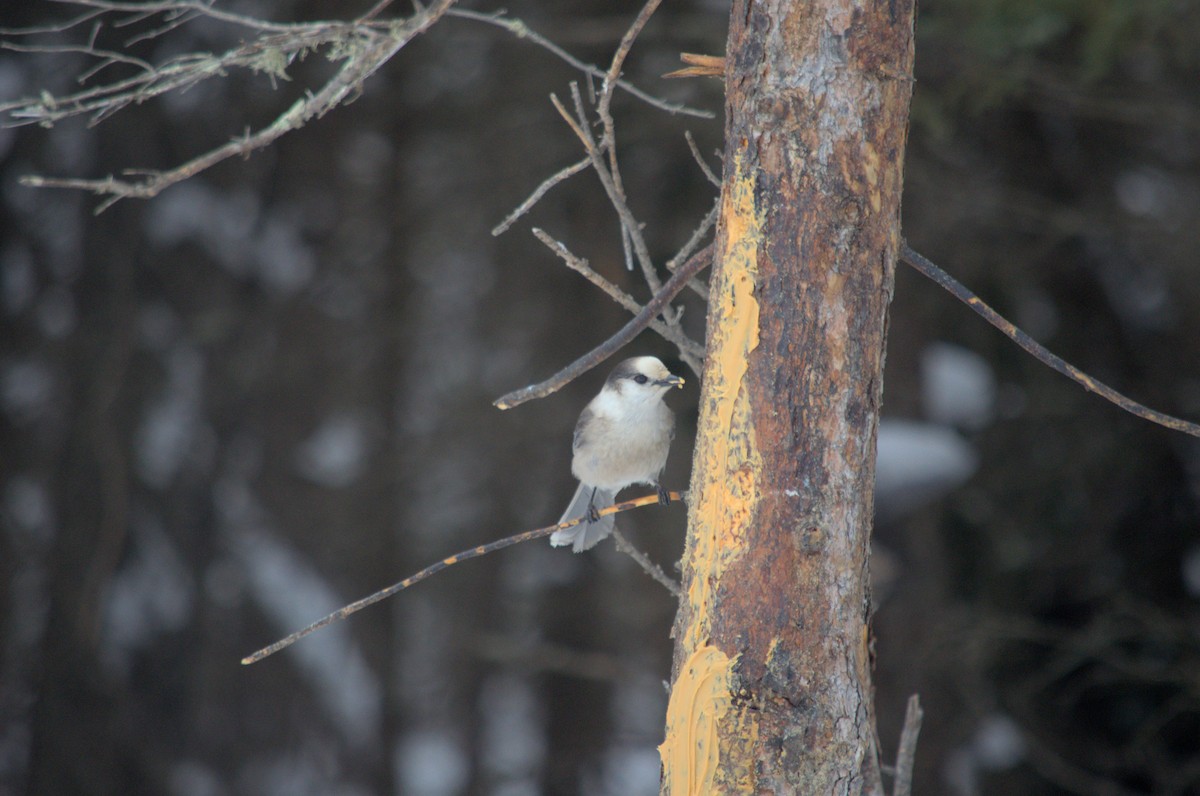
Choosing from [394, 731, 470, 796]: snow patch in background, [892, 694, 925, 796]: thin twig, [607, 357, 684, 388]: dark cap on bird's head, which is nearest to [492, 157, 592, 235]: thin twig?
[607, 357, 684, 388]: dark cap on bird's head

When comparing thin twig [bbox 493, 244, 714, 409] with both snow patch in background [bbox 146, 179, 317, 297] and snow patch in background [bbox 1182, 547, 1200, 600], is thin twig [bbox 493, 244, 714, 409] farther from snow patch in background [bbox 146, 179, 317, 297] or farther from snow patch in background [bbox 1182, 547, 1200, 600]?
snow patch in background [bbox 1182, 547, 1200, 600]

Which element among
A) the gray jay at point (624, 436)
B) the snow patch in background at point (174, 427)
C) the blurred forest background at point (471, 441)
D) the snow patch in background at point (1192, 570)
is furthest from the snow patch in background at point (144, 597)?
the snow patch in background at point (1192, 570)

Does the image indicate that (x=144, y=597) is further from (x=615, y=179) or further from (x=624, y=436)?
(x=615, y=179)

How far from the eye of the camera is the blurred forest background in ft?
16.3

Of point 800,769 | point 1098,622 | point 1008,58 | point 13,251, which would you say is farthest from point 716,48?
point 13,251

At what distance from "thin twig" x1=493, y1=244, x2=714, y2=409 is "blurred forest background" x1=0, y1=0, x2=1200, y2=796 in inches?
110

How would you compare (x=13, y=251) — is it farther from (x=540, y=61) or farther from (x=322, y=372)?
(x=540, y=61)

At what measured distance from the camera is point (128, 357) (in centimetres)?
545

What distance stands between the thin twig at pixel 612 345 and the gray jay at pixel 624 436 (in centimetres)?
111

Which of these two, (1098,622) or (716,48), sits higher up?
(716,48)

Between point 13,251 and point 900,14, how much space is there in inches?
202

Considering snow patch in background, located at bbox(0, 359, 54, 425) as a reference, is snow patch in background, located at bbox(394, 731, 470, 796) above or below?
below

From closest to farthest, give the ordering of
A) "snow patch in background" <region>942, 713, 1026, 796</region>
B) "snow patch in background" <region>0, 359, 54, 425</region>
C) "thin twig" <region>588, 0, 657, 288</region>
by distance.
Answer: "thin twig" <region>588, 0, 657, 288</region>, "snow patch in background" <region>942, 713, 1026, 796</region>, "snow patch in background" <region>0, 359, 54, 425</region>

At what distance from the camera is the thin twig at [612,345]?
180 centimetres
